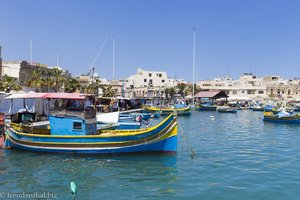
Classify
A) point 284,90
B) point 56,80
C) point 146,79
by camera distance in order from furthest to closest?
point 284,90
point 146,79
point 56,80

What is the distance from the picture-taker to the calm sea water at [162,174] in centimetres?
1317

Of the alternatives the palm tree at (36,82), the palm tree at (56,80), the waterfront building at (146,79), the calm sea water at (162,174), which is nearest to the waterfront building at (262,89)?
the waterfront building at (146,79)

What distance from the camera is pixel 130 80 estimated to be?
116 m

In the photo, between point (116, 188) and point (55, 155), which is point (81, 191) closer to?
point (116, 188)

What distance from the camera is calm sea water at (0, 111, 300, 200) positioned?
1317 centimetres

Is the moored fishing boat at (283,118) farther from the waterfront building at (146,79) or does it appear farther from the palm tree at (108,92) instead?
the waterfront building at (146,79)

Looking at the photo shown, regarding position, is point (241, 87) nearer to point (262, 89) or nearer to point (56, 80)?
point (262, 89)

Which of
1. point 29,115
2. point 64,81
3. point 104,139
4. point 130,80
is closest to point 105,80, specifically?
point 130,80

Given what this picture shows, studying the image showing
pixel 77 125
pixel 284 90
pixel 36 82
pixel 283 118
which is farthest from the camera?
pixel 284 90

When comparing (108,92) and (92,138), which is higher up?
(108,92)

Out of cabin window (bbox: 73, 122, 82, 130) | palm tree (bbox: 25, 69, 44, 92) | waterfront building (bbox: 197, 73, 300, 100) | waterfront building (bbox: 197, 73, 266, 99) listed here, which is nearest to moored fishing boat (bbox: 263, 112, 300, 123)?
cabin window (bbox: 73, 122, 82, 130)

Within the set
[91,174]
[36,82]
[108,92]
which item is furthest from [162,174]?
[108,92]

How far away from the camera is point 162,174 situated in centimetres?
1591

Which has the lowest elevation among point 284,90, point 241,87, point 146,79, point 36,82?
point 36,82
